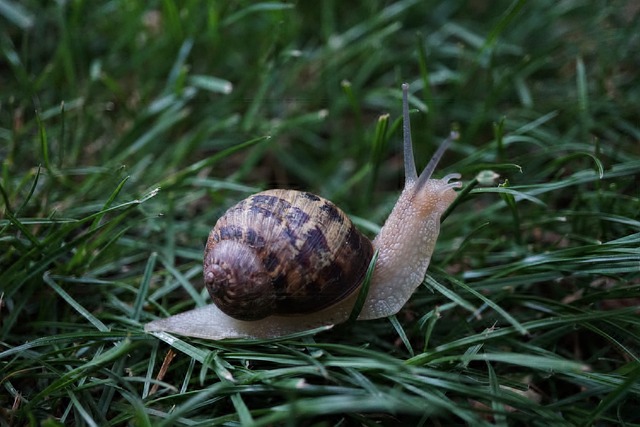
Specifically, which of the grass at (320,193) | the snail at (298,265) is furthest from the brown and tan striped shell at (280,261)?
the grass at (320,193)

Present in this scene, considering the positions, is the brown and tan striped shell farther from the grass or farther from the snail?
the grass

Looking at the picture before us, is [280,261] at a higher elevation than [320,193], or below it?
higher

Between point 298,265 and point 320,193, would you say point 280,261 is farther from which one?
point 320,193

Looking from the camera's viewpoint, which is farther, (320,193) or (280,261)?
(320,193)

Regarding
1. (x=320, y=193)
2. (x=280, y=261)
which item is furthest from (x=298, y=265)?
(x=320, y=193)

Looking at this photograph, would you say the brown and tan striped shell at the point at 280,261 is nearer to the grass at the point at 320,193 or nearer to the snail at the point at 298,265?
the snail at the point at 298,265
